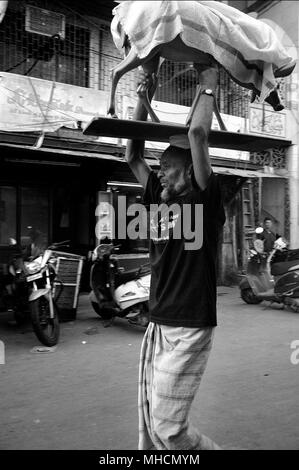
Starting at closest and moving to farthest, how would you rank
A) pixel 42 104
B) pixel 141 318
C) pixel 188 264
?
pixel 188 264 < pixel 141 318 < pixel 42 104

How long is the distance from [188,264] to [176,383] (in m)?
0.54

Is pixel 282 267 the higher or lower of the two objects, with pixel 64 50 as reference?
lower

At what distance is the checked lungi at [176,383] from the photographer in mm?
2094

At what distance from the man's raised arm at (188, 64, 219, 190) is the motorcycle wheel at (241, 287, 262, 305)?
666 centimetres

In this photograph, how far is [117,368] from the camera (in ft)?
15.5

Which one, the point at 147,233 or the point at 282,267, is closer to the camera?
the point at 147,233

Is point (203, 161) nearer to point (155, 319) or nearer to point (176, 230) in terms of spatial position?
point (176, 230)

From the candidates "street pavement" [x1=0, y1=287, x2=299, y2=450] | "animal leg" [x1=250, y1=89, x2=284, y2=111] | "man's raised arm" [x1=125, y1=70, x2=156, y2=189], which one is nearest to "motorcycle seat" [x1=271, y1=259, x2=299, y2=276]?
"street pavement" [x1=0, y1=287, x2=299, y2=450]

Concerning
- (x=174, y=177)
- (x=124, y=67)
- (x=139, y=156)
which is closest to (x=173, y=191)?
(x=174, y=177)

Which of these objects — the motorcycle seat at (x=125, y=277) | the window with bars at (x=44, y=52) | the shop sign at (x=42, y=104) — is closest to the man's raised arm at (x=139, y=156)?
the motorcycle seat at (x=125, y=277)

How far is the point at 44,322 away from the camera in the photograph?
18.0 feet

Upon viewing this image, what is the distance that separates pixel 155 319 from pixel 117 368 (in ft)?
8.86

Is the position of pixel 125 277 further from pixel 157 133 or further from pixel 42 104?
pixel 157 133
